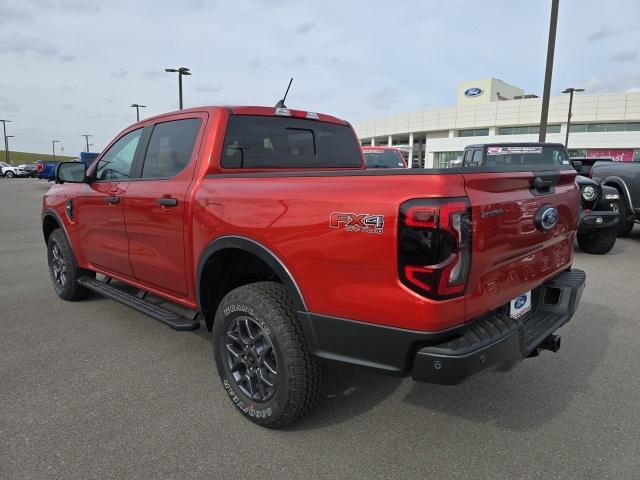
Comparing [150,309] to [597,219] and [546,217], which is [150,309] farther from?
[597,219]

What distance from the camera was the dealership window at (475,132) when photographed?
65.3 m

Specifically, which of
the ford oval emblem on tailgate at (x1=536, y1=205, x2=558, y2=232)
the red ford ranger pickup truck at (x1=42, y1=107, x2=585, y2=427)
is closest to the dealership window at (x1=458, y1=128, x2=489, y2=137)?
the red ford ranger pickup truck at (x1=42, y1=107, x2=585, y2=427)

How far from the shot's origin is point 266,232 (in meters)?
2.51

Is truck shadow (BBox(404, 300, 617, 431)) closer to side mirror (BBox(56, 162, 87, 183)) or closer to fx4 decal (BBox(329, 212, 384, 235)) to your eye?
fx4 decal (BBox(329, 212, 384, 235))

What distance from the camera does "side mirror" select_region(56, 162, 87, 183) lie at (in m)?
4.35

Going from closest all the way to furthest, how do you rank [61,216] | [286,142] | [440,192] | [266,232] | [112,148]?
[440,192]
[266,232]
[286,142]
[112,148]
[61,216]

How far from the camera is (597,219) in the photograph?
7.16m

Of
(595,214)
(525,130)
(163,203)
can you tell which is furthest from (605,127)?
(163,203)

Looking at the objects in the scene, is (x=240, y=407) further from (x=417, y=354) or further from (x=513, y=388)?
(x=513, y=388)

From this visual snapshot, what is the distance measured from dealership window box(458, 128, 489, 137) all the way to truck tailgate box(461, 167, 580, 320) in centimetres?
6723

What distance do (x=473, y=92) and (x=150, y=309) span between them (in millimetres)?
78440

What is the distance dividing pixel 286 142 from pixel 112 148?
175 centimetres

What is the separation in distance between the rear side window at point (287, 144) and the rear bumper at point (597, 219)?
15.4 ft

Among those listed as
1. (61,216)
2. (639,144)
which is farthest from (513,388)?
(639,144)
